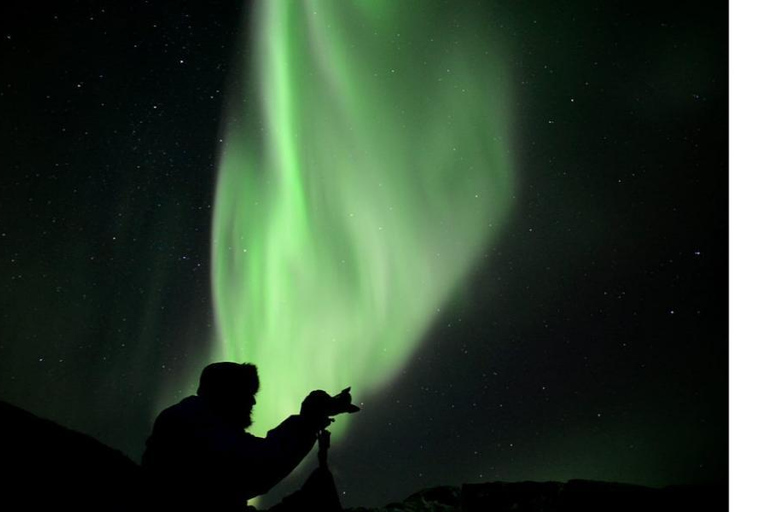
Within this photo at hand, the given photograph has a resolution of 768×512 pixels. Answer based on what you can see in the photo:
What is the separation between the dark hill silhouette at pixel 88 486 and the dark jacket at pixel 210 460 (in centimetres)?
8

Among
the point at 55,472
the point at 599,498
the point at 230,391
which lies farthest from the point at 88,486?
the point at 599,498

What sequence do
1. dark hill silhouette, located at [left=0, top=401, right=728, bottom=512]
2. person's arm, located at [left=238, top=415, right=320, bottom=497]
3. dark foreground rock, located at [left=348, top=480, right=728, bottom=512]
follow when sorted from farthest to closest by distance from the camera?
dark foreground rock, located at [left=348, top=480, right=728, bottom=512] < dark hill silhouette, located at [left=0, top=401, right=728, bottom=512] < person's arm, located at [left=238, top=415, right=320, bottom=497]

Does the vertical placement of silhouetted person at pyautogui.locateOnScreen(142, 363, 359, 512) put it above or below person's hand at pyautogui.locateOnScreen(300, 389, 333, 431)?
below

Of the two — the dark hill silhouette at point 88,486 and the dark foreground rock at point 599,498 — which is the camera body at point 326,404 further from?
the dark foreground rock at point 599,498

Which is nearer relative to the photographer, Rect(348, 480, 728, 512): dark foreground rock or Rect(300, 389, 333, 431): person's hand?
Rect(300, 389, 333, 431): person's hand

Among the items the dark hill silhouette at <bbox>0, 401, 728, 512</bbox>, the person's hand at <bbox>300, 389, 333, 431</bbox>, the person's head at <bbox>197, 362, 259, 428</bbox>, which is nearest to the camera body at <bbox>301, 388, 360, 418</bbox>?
the person's hand at <bbox>300, 389, 333, 431</bbox>

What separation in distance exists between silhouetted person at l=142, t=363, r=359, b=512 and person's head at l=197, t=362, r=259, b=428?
0.03 meters

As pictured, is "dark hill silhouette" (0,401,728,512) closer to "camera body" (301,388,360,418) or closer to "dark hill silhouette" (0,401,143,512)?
"dark hill silhouette" (0,401,143,512)

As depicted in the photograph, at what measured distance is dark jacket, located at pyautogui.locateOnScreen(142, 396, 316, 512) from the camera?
131 centimetres

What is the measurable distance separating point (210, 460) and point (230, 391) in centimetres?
23

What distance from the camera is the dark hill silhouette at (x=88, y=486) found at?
1.42 metres
